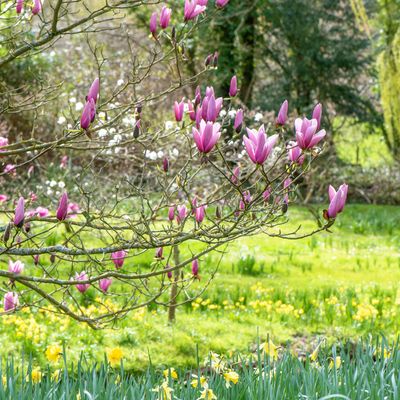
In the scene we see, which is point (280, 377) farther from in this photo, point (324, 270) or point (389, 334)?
point (324, 270)

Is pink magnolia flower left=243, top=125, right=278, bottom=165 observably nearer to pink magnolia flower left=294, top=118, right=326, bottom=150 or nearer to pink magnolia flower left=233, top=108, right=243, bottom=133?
pink magnolia flower left=294, top=118, right=326, bottom=150

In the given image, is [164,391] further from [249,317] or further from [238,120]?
[249,317]

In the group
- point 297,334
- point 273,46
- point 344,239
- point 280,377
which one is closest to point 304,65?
point 273,46

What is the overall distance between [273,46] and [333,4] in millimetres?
1635

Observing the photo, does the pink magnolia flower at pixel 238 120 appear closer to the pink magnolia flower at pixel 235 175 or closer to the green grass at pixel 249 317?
the pink magnolia flower at pixel 235 175

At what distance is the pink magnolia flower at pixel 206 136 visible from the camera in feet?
8.39

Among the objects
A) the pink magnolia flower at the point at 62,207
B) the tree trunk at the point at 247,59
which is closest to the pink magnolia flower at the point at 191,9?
the pink magnolia flower at the point at 62,207

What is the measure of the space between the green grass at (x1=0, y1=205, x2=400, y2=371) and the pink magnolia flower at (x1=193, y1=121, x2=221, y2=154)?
1.88 meters

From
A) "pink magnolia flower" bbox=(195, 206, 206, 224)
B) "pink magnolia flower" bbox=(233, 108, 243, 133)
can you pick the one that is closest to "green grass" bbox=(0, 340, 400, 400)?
"pink magnolia flower" bbox=(195, 206, 206, 224)

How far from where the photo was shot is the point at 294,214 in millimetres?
13930

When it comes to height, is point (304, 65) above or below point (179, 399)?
above

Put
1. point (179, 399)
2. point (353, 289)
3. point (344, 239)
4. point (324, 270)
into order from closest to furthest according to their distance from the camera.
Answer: point (179, 399), point (353, 289), point (324, 270), point (344, 239)

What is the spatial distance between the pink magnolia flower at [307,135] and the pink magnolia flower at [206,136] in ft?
1.06

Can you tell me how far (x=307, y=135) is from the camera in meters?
2.70
